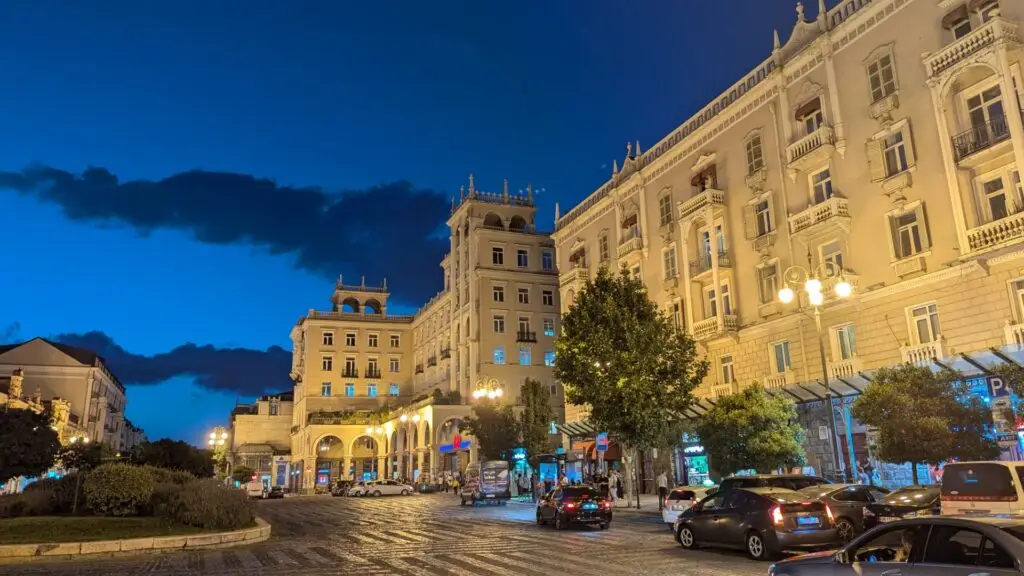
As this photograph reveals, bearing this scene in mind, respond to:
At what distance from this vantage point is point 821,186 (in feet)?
96.9

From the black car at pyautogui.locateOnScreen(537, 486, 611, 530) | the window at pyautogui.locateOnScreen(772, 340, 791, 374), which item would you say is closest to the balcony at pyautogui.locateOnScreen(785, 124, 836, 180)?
the window at pyautogui.locateOnScreen(772, 340, 791, 374)

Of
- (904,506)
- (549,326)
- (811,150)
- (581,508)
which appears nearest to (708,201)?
(811,150)

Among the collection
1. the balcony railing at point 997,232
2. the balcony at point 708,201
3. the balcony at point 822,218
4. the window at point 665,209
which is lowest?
the balcony railing at point 997,232

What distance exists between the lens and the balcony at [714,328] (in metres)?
33.2

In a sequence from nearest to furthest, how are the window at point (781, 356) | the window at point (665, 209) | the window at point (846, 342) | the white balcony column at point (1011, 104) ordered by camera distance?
the white balcony column at point (1011, 104) → the window at point (846, 342) → the window at point (781, 356) → the window at point (665, 209)

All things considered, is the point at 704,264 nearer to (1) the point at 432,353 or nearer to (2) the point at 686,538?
(2) the point at 686,538

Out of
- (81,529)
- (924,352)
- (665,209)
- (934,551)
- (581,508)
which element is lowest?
(581,508)

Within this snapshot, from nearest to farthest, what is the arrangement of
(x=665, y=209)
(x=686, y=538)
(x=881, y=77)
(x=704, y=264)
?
(x=686, y=538) → (x=881, y=77) → (x=704, y=264) → (x=665, y=209)

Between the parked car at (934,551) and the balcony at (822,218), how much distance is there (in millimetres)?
22683

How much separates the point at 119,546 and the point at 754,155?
28.4 m

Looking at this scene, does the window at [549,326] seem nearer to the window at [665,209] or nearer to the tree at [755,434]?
the window at [665,209]

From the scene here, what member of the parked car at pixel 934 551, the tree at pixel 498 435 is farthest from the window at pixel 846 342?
the tree at pixel 498 435

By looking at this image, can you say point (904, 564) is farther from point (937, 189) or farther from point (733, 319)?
point (733, 319)

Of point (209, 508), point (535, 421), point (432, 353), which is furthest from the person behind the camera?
point (432, 353)
